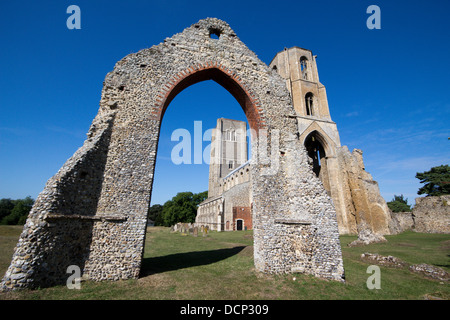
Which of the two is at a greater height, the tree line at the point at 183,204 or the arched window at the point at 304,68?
the arched window at the point at 304,68

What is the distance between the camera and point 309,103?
28031mm

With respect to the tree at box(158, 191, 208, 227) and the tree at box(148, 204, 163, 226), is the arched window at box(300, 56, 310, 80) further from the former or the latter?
the tree at box(148, 204, 163, 226)

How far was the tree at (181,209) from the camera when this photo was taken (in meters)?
52.9

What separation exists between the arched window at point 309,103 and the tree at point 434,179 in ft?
91.8

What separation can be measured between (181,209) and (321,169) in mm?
39415

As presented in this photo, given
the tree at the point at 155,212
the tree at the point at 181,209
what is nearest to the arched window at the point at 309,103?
the tree at the point at 181,209

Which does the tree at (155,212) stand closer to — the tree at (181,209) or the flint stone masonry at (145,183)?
the tree at (181,209)

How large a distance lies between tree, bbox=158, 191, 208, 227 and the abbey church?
12956 mm

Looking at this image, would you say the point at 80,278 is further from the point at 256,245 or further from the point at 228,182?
the point at 228,182

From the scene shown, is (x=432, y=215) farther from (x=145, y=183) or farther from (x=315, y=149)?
(x=145, y=183)

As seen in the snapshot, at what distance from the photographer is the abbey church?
22203mm

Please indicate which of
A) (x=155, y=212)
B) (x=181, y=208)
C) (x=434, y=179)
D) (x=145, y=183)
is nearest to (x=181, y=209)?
(x=181, y=208)

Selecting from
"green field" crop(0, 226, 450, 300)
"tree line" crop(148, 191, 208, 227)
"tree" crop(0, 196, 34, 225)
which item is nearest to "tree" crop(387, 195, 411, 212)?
"tree line" crop(148, 191, 208, 227)
